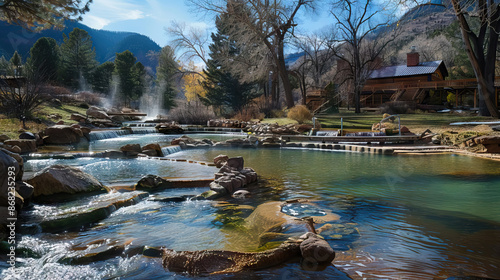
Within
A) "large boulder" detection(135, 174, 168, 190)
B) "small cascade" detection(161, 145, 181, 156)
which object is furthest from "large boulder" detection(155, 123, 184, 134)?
"large boulder" detection(135, 174, 168, 190)

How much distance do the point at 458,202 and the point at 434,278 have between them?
332cm

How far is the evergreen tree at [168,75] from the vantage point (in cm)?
3906

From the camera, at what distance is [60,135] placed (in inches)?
596

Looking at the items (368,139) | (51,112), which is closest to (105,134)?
(51,112)

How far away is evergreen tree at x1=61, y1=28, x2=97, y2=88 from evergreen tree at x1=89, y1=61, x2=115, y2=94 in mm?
721

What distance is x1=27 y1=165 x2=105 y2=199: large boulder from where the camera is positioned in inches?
241

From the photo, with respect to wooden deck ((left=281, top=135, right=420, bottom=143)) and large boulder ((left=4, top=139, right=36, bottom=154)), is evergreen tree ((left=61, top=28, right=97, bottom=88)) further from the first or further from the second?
wooden deck ((left=281, top=135, right=420, bottom=143))

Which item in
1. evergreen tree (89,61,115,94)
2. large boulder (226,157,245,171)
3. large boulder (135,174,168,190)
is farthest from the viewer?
evergreen tree (89,61,115,94)

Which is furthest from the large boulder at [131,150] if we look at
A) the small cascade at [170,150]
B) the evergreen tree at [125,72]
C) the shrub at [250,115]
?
the evergreen tree at [125,72]

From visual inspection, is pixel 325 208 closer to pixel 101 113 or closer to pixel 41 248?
pixel 41 248

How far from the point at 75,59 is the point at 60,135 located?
33447 millimetres

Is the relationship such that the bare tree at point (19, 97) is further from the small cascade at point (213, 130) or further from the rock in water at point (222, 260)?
the rock in water at point (222, 260)

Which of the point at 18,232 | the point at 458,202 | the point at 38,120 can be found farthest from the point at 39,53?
the point at 458,202

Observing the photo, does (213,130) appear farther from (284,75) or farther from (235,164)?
(235,164)
